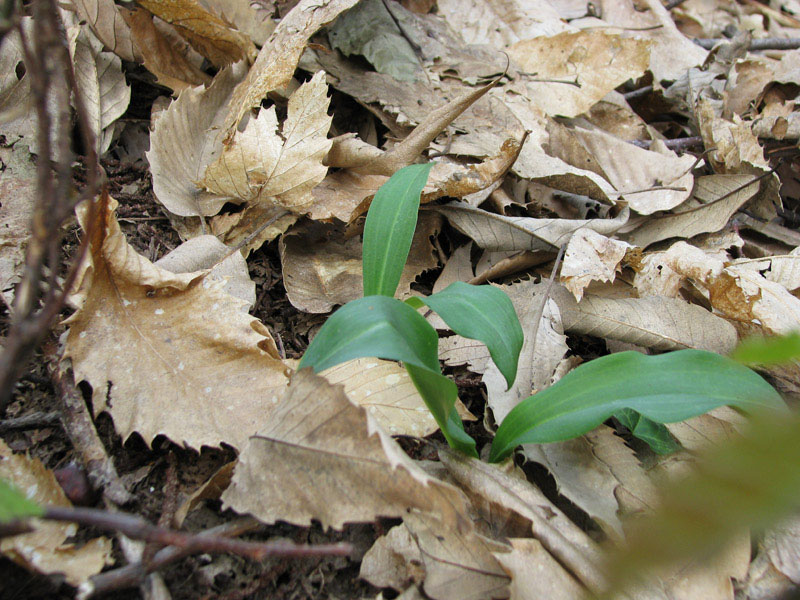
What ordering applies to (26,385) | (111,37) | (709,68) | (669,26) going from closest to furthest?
(26,385) → (111,37) → (709,68) → (669,26)

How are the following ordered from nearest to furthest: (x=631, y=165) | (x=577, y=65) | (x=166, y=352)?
1. (x=166, y=352)
2. (x=631, y=165)
3. (x=577, y=65)

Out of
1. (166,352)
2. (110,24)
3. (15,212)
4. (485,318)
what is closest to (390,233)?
(485,318)

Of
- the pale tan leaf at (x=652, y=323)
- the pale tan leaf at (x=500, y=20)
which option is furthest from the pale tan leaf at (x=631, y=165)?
the pale tan leaf at (x=500, y=20)

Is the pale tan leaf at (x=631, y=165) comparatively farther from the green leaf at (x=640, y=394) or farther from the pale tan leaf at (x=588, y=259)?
the green leaf at (x=640, y=394)

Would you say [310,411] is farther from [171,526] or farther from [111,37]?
[111,37]

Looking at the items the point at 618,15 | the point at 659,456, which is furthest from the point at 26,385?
the point at 618,15

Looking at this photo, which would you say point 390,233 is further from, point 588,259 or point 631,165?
point 631,165

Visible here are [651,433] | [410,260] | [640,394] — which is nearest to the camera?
[640,394]
